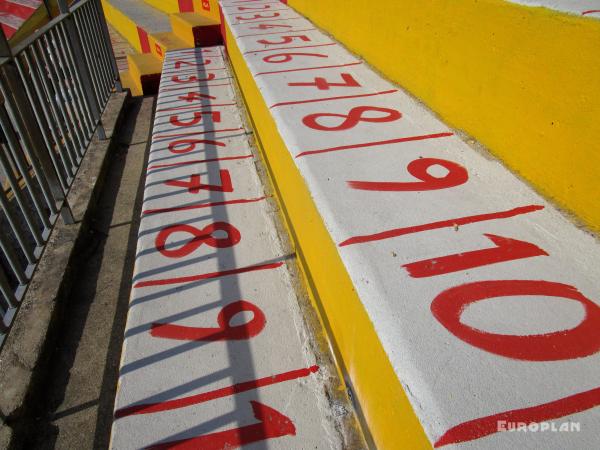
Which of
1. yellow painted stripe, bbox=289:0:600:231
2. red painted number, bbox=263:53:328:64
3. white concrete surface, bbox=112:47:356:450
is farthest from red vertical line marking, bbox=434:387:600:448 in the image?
red painted number, bbox=263:53:328:64

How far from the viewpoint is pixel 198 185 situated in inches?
128

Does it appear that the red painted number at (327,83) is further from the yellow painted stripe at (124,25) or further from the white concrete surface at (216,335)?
the yellow painted stripe at (124,25)

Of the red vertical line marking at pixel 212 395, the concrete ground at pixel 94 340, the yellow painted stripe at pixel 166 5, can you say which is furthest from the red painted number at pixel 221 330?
the yellow painted stripe at pixel 166 5

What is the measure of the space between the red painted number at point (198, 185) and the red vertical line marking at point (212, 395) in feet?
5.53

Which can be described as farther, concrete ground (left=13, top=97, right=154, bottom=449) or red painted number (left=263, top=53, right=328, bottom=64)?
red painted number (left=263, top=53, right=328, bottom=64)

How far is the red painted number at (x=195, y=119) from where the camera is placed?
14.1 ft

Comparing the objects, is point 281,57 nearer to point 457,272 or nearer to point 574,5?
point 574,5

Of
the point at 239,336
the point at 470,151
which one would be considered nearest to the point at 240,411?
the point at 239,336

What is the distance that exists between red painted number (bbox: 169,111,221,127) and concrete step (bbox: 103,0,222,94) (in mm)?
2369

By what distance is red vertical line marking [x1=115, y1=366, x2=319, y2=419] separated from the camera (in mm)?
1737

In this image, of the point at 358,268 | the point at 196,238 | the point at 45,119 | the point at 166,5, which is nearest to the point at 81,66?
the point at 45,119

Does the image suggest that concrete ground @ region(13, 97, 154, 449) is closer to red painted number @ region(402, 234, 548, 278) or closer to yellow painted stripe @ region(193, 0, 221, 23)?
red painted number @ region(402, 234, 548, 278)

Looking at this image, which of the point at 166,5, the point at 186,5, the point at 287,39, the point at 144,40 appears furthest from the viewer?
the point at 166,5

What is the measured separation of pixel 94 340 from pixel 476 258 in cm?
204
